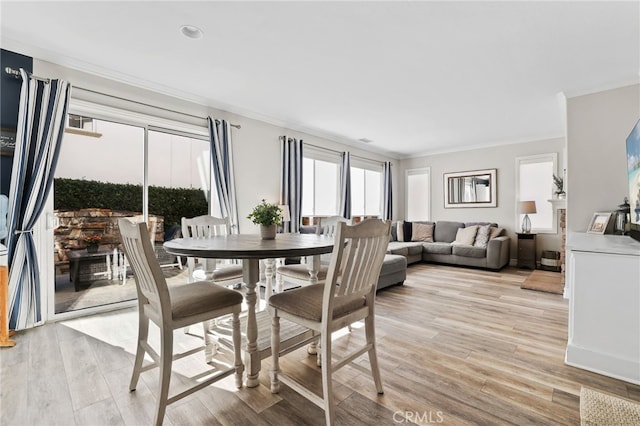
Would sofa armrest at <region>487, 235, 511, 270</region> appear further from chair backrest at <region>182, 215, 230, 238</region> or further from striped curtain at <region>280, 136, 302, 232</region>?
chair backrest at <region>182, 215, 230, 238</region>

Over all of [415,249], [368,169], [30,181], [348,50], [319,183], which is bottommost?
[415,249]

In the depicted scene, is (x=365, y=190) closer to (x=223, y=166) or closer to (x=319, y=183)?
(x=319, y=183)

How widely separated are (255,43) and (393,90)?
5.72 feet

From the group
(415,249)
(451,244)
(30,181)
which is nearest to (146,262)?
(30,181)

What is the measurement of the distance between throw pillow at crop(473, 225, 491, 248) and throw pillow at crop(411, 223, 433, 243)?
93cm

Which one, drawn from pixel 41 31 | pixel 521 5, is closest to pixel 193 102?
pixel 41 31

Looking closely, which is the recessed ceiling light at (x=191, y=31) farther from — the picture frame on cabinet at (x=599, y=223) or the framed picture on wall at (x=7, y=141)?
the picture frame on cabinet at (x=599, y=223)

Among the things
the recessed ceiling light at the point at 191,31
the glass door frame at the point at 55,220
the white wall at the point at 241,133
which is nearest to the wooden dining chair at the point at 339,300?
the recessed ceiling light at the point at 191,31

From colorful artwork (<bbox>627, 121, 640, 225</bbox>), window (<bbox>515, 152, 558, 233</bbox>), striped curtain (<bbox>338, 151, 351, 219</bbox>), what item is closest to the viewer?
colorful artwork (<bbox>627, 121, 640, 225</bbox>)

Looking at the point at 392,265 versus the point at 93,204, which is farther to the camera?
the point at 392,265

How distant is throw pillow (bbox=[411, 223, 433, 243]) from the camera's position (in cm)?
650

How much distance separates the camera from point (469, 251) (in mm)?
5535

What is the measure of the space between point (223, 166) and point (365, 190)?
12.2 feet

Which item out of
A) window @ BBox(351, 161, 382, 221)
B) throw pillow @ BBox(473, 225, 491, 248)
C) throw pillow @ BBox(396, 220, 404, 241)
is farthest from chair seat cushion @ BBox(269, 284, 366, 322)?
throw pillow @ BBox(396, 220, 404, 241)
